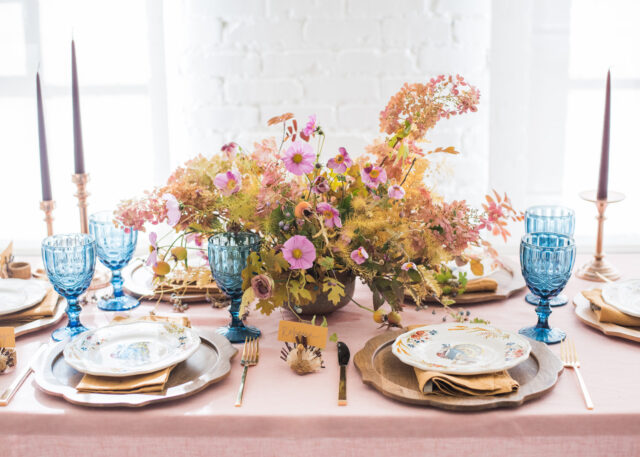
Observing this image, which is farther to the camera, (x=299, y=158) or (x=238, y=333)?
(x=238, y=333)

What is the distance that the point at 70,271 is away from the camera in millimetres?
1269

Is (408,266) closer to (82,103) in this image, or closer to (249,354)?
(249,354)

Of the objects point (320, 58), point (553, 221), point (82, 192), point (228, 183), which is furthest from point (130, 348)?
point (320, 58)

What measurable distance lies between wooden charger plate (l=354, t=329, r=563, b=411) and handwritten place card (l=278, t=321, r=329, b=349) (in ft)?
0.23

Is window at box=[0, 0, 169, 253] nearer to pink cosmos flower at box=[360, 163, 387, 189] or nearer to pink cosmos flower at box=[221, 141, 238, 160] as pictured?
pink cosmos flower at box=[221, 141, 238, 160]

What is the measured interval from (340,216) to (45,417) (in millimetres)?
585

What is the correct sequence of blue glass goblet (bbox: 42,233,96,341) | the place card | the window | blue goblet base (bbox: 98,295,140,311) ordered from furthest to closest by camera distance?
the window < blue goblet base (bbox: 98,295,140,311) < blue glass goblet (bbox: 42,233,96,341) < the place card

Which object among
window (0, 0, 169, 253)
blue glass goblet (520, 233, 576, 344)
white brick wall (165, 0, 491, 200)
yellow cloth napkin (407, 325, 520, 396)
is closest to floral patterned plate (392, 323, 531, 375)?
yellow cloth napkin (407, 325, 520, 396)

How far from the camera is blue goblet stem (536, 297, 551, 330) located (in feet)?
4.22

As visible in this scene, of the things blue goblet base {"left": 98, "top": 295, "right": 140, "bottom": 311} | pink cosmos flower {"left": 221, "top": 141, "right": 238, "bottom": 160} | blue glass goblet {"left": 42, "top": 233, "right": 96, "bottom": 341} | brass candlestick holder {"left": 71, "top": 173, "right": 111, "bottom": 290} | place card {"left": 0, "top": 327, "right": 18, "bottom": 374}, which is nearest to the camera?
place card {"left": 0, "top": 327, "right": 18, "bottom": 374}

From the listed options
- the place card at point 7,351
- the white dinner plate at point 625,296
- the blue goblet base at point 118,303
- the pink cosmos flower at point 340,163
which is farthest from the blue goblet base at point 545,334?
the place card at point 7,351

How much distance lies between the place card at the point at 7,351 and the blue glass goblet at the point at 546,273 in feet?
2.92

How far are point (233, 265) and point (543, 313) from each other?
57 cm

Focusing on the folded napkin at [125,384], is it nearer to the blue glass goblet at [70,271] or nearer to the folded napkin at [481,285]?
the blue glass goblet at [70,271]
